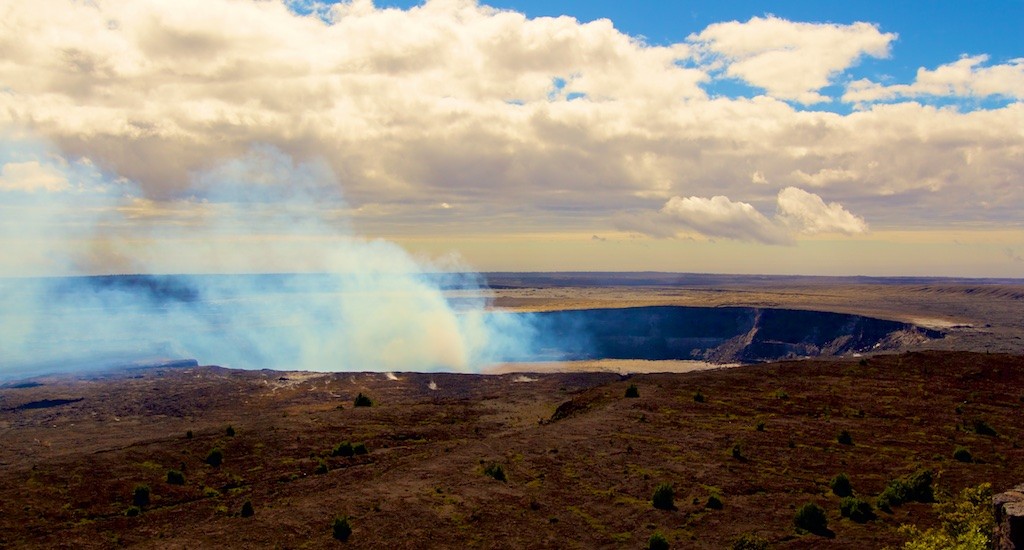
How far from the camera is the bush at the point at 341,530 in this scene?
128 ft

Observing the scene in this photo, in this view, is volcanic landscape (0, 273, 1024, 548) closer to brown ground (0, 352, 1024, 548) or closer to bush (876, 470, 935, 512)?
brown ground (0, 352, 1024, 548)

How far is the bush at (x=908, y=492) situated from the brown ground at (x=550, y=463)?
1189 mm

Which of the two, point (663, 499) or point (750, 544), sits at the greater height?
point (750, 544)

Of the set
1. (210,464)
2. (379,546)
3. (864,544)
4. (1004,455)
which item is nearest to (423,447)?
(210,464)

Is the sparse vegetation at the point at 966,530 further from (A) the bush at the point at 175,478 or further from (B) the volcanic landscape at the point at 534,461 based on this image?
(A) the bush at the point at 175,478

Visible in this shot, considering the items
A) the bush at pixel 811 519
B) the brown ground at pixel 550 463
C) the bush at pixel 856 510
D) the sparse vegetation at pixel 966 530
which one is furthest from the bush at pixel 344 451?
the sparse vegetation at pixel 966 530

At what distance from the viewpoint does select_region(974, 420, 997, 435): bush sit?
57.3 m

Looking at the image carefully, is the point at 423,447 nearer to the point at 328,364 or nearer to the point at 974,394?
the point at 974,394

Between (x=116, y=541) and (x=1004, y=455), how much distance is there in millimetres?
54050

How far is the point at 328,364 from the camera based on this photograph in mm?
159250

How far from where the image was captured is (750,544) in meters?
34.5

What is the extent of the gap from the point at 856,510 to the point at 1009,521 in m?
18.8

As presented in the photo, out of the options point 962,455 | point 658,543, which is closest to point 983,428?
point 962,455

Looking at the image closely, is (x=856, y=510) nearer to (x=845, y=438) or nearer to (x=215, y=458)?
(x=845, y=438)
